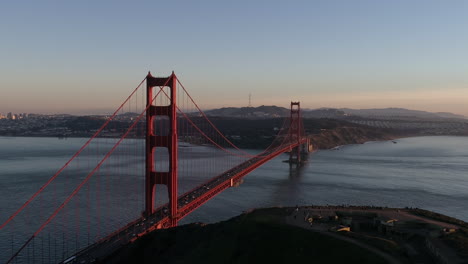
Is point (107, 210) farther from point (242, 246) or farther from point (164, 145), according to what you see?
point (242, 246)

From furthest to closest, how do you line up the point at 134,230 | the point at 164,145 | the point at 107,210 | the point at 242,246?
the point at 107,210, the point at 164,145, the point at 134,230, the point at 242,246

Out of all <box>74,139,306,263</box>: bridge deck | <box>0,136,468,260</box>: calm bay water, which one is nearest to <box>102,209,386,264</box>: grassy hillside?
<box>74,139,306,263</box>: bridge deck

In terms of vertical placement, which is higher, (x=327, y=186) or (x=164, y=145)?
(x=164, y=145)

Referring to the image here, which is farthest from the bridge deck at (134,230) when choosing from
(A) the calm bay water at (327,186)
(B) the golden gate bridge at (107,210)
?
(A) the calm bay water at (327,186)

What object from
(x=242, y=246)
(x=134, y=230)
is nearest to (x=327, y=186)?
(x=134, y=230)

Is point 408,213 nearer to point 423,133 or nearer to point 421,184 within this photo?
point 421,184

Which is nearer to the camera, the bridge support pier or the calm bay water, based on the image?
the bridge support pier

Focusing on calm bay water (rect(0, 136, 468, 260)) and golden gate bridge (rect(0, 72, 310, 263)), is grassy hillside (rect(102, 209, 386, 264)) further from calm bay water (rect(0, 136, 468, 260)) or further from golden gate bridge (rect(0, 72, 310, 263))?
calm bay water (rect(0, 136, 468, 260))

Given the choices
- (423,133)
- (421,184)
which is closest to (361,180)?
(421,184)
